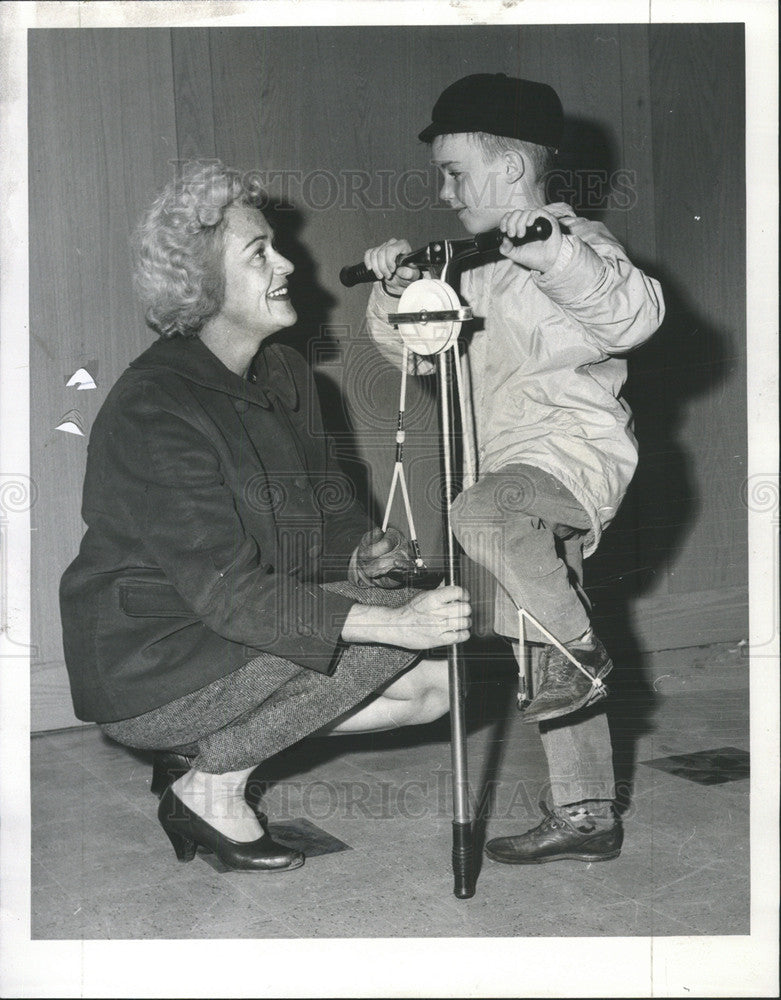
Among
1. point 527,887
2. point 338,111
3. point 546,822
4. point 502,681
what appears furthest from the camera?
point 502,681

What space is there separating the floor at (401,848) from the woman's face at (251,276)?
2.73ft

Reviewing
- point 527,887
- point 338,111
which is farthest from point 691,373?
point 527,887

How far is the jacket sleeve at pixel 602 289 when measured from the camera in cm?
145

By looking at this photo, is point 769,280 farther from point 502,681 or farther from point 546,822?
point 502,681

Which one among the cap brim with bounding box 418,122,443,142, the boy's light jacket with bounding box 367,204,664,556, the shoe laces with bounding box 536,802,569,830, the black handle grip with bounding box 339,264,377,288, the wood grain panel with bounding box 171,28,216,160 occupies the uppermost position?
the wood grain panel with bounding box 171,28,216,160

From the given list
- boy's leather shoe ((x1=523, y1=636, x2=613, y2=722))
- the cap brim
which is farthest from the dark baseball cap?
boy's leather shoe ((x1=523, y1=636, x2=613, y2=722))

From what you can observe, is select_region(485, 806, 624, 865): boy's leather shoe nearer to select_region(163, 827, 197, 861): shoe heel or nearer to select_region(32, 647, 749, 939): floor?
select_region(32, 647, 749, 939): floor

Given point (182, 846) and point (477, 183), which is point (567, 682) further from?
point (477, 183)

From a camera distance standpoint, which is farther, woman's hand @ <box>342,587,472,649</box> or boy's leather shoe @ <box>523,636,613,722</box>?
boy's leather shoe @ <box>523,636,613,722</box>

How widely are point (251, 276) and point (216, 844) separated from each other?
897mm

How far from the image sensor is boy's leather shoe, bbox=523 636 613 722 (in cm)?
151

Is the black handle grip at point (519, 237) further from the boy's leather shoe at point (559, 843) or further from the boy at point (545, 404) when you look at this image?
the boy's leather shoe at point (559, 843)

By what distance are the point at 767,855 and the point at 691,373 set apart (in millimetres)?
1226

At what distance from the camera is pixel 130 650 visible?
1.55m
